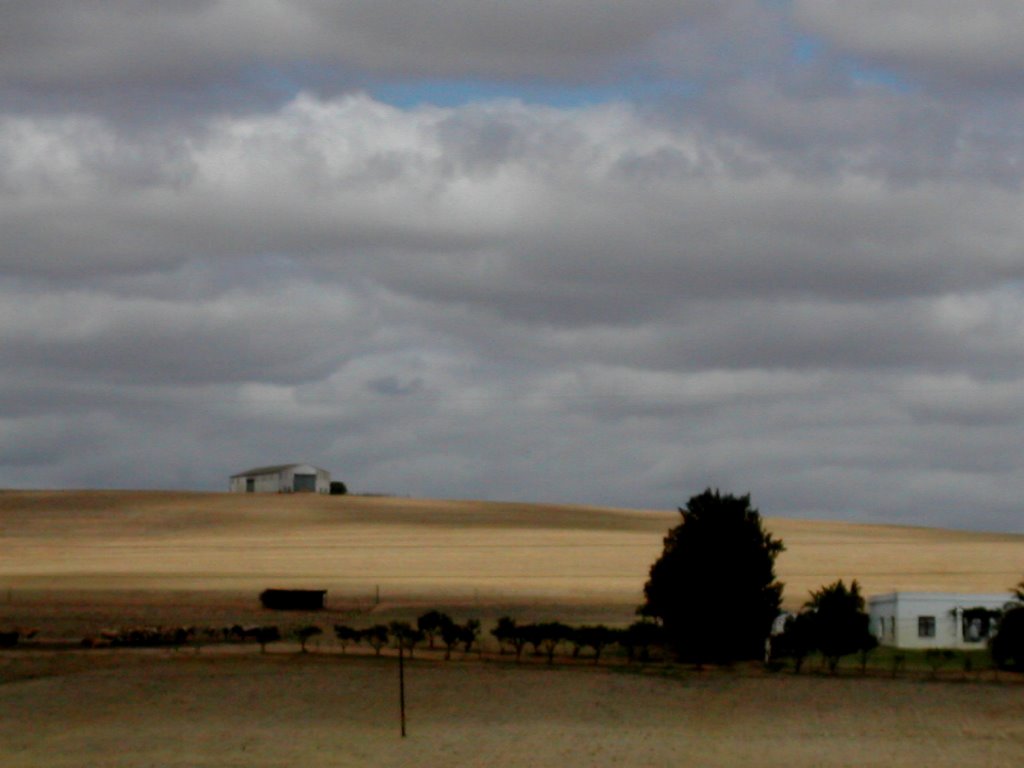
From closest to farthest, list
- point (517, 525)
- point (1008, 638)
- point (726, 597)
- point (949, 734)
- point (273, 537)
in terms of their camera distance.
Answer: point (949, 734)
point (1008, 638)
point (726, 597)
point (273, 537)
point (517, 525)

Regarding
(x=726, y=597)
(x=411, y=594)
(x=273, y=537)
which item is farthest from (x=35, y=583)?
(x=726, y=597)

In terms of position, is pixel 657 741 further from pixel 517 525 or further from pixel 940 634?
pixel 517 525

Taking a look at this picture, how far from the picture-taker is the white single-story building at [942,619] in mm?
75188

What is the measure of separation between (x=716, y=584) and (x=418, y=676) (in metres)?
17.9

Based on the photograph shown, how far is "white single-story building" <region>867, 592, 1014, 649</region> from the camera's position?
247 feet

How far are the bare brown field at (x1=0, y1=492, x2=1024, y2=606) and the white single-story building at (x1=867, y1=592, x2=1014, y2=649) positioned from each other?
33.6 ft

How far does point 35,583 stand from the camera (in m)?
→ 87.4

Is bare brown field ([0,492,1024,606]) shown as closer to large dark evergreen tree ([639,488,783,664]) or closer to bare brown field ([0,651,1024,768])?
large dark evergreen tree ([639,488,783,664])

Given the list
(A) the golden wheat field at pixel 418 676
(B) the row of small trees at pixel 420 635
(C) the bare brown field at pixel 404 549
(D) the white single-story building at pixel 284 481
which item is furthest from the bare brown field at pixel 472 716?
(D) the white single-story building at pixel 284 481

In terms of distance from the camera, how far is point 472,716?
165ft

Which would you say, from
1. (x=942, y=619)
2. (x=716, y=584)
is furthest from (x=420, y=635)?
(x=942, y=619)

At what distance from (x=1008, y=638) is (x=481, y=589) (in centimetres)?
2948

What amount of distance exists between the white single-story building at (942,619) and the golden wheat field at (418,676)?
10806 millimetres

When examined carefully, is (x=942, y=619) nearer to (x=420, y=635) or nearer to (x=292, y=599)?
(x=420, y=635)
